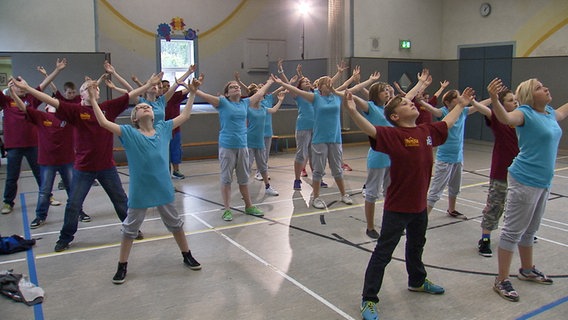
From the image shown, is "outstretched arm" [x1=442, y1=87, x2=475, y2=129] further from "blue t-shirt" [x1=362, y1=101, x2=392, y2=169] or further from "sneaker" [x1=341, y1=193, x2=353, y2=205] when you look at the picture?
"sneaker" [x1=341, y1=193, x2=353, y2=205]

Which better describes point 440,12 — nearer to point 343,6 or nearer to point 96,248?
point 343,6

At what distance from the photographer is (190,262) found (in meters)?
4.89

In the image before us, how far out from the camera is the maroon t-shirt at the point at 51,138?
645cm

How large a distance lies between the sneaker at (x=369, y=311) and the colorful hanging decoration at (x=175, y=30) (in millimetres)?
15918

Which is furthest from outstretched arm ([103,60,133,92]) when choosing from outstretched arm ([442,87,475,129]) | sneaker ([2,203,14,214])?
outstretched arm ([442,87,475,129])

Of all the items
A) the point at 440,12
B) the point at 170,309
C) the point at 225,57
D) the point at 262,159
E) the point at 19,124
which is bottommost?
the point at 170,309

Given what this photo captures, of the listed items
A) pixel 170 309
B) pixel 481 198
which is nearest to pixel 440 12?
pixel 481 198

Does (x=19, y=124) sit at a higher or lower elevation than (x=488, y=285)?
higher

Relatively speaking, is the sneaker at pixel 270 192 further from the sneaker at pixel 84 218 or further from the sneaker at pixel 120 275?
the sneaker at pixel 120 275

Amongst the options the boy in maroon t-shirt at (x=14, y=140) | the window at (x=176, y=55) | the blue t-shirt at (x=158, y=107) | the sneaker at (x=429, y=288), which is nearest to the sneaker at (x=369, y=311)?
the sneaker at (x=429, y=288)

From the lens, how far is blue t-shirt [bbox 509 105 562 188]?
12.9ft

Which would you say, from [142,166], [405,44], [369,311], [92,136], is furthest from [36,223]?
[405,44]

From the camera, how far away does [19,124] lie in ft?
23.7

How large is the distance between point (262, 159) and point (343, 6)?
7941 mm
